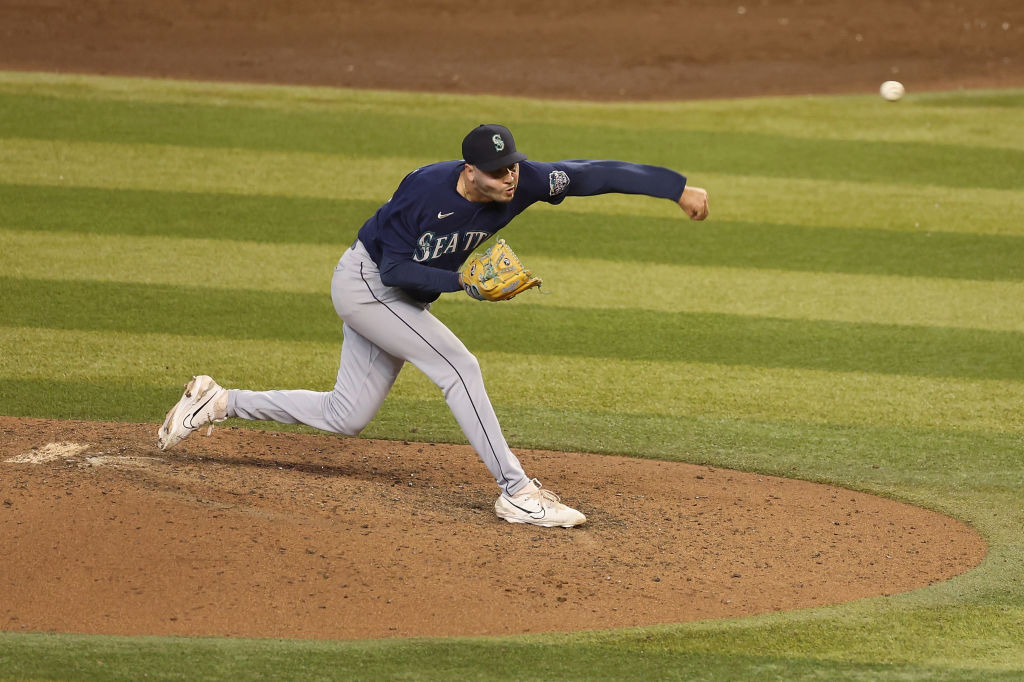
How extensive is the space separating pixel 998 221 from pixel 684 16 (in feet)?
22.8

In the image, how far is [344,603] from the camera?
4648 mm

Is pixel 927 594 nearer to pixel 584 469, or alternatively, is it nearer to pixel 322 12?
pixel 584 469

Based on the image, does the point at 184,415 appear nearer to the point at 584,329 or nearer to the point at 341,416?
the point at 341,416

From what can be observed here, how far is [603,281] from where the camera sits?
9281mm

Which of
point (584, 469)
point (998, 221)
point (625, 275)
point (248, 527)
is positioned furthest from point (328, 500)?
point (998, 221)

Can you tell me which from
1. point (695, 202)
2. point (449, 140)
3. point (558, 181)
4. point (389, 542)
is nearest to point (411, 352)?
point (389, 542)

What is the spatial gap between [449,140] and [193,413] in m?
6.49

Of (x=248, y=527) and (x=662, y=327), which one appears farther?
(x=662, y=327)

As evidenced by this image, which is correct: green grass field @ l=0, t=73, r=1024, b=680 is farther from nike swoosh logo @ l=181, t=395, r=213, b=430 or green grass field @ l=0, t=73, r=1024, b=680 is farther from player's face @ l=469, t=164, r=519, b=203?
player's face @ l=469, t=164, r=519, b=203

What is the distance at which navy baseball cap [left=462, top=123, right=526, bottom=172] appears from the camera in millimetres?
4945

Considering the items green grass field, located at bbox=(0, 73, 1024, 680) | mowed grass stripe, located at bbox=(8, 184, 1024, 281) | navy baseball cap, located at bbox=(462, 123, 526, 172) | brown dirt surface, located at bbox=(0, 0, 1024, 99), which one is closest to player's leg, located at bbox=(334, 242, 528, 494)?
navy baseball cap, located at bbox=(462, 123, 526, 172)

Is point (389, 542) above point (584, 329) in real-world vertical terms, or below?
below

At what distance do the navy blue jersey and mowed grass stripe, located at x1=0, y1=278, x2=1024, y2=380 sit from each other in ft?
8.85

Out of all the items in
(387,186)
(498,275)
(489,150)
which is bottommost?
(387,186)
